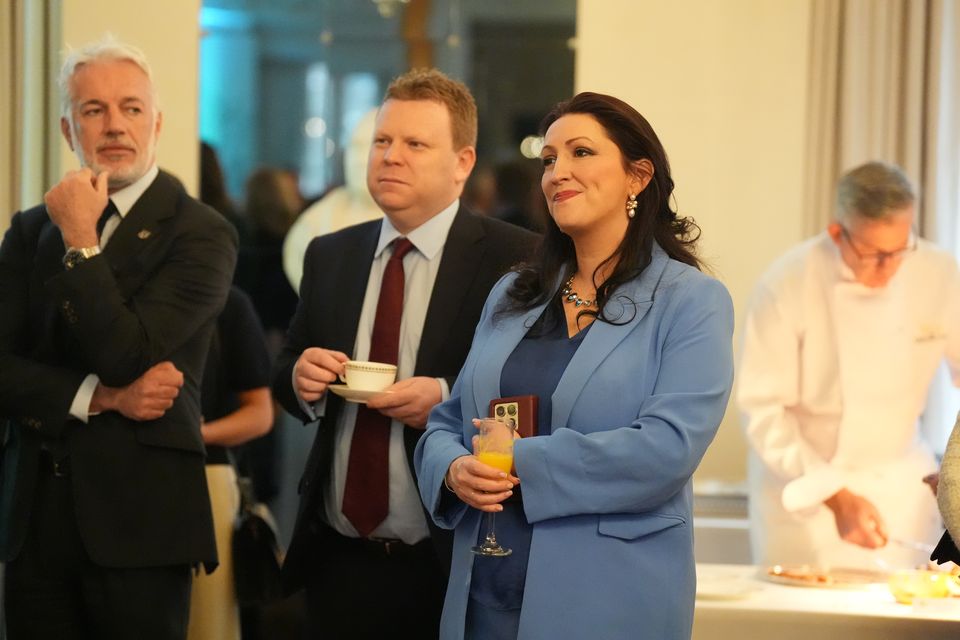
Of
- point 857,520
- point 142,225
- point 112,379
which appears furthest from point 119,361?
point 857,520

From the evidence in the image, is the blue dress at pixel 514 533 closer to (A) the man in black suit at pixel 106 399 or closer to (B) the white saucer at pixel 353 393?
(B) the white saucer at pixel 353 393

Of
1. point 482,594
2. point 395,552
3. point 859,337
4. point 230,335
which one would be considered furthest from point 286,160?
point 482,594

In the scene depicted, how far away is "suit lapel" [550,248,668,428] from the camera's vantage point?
243 cm

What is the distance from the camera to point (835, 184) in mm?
5430

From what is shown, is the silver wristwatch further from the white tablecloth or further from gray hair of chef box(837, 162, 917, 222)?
gray hair of chef box(837, 162, 917, 222)

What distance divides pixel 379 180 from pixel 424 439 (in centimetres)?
75

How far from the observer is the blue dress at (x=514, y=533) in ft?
8.07

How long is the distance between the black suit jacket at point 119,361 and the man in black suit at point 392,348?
0.26 meters

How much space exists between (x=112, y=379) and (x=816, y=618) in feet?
5.94

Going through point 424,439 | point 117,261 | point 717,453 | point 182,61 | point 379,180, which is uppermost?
point 182,61

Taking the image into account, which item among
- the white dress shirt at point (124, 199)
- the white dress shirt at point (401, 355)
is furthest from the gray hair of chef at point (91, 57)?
the white dress shirt at point (401, 355)

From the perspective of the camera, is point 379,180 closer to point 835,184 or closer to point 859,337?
point 859,337

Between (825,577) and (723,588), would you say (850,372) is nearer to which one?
(825,577)

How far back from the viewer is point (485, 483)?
93.5 inches
